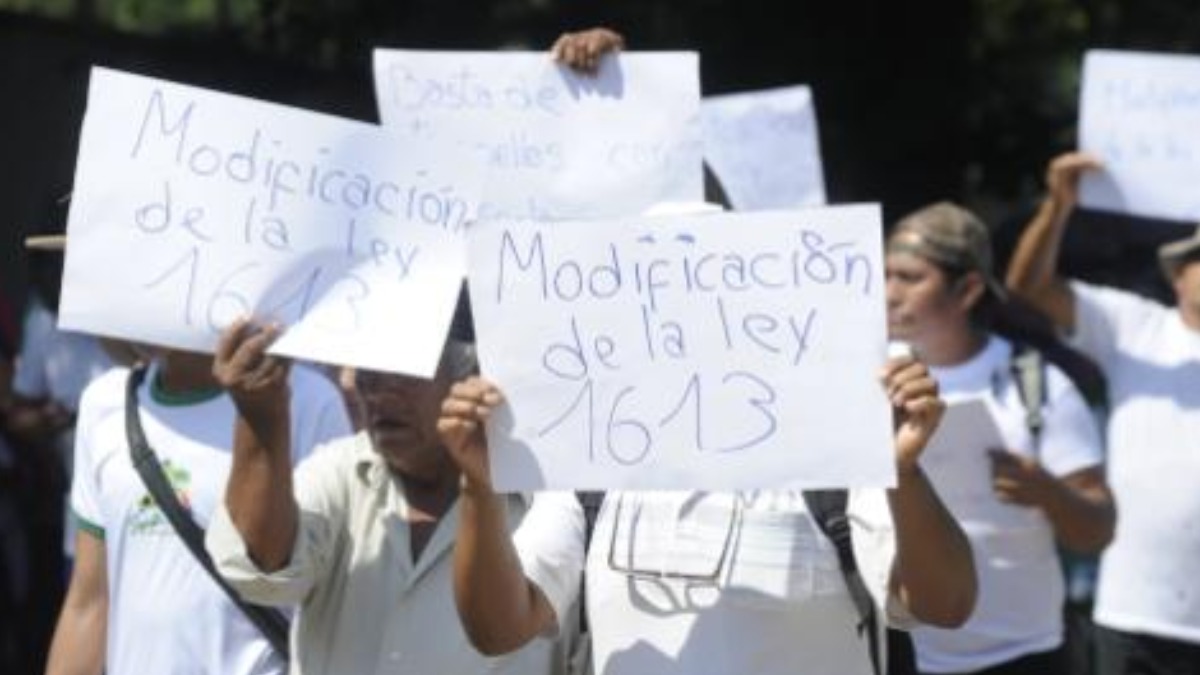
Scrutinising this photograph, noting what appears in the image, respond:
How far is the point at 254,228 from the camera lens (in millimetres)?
4094

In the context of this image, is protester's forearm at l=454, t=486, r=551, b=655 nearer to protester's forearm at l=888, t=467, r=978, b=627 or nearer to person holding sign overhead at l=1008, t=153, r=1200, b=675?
protester's forearm at l=888, t=467, r=978, b=627

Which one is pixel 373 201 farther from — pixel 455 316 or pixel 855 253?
pixel 855 253

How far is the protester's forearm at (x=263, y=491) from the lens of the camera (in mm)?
4012

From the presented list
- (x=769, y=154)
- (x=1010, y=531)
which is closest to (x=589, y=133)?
(x=1010, y=531)

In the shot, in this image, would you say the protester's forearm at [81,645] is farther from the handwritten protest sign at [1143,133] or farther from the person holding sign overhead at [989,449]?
the handwritten protest sign at [1143,133]

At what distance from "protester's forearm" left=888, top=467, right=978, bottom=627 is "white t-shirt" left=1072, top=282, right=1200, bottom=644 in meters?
2.23

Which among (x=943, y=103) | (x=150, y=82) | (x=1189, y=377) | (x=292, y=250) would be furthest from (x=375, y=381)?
(x=943, y=103)

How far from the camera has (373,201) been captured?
4.12m

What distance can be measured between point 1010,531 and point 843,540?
6.26 feet

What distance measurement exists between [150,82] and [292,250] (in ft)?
1.12

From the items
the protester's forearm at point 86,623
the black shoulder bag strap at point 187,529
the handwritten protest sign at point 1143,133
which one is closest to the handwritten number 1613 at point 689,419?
the black shoulder bag strap at point 187,529

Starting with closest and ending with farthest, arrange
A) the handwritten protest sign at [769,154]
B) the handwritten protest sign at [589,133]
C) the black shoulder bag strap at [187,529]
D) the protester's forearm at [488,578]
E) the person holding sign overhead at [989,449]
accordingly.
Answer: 1. the protester's forearm at [488,578]
2. the black shoulder bag strap at [187,529]
3. the handwritten protest sign at [589,133]
4. the person holding sign overhead at [989,449]
5. the handwritten protest sign at [769,154]

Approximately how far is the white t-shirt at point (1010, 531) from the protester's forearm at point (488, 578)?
2.12 metres

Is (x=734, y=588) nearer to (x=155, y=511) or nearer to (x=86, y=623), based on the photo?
(x=155, y=511)
